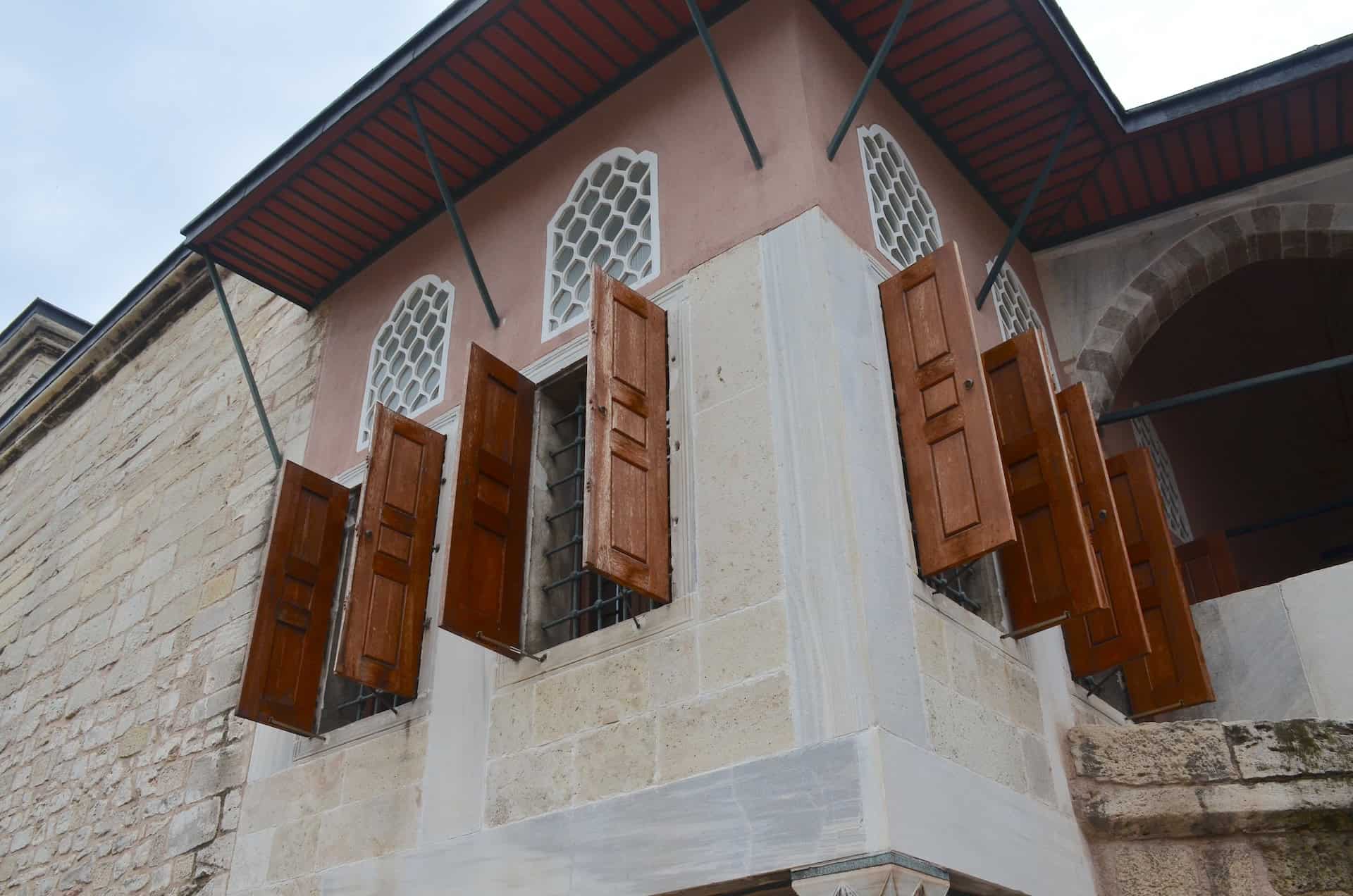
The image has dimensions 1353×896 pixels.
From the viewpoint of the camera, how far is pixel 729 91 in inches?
185

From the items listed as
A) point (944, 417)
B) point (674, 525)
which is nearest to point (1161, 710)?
point (944, 417)

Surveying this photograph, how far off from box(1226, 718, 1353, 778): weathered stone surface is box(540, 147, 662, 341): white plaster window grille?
293 cm

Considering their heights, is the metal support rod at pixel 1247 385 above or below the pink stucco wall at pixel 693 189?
below

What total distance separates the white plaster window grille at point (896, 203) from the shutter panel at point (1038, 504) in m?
0.70

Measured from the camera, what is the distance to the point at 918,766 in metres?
3.58

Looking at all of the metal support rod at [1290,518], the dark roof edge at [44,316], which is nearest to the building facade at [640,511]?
the metal support rod at [1290,518]

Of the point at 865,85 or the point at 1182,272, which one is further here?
the point at 1182,272

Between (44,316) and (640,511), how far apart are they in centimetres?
1088

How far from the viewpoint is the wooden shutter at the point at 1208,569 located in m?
6.54

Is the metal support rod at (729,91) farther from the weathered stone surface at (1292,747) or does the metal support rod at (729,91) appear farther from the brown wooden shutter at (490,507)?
the weathered stone surface at (1292,747)

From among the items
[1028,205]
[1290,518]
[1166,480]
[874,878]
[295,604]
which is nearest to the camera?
[874,878]

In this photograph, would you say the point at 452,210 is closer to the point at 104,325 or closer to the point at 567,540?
the point at 567,540

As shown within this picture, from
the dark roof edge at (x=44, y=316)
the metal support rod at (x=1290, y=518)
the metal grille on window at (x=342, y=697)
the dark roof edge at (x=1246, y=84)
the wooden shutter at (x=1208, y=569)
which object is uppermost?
the dark roof edge at (x=44, y=316)

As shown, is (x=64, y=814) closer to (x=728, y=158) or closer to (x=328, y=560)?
(x=328, y=560)
